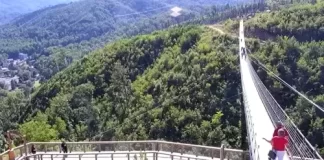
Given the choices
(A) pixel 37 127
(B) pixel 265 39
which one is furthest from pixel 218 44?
(A) pixel 37 127

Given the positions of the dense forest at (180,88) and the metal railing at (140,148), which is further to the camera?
the dense forest at (180,88)

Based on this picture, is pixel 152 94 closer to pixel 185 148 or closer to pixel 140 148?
pixel 140 148

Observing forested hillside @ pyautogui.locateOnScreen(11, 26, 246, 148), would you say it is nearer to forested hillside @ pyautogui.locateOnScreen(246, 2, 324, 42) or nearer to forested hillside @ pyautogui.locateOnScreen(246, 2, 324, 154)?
forested hillside @ pyautogui.locateOnScreen(246, 2, 324, 154)

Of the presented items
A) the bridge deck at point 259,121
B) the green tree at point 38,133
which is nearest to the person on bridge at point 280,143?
the bridge deck at point 259,121

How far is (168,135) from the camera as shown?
52344 millimetres

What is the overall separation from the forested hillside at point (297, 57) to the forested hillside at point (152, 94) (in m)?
4.21

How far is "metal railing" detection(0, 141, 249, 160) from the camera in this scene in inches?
690

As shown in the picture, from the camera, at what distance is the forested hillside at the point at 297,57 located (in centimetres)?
4300

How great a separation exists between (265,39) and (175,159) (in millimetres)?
50188

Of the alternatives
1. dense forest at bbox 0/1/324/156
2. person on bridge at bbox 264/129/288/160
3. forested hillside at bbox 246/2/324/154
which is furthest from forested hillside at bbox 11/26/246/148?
person on bridge at bbox 264/129/288/160

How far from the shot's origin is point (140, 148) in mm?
21703

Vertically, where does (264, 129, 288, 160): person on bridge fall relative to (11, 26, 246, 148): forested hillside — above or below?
above

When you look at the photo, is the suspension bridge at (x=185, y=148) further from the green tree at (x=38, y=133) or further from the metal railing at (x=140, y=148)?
the green tree at (x=38, y=133)

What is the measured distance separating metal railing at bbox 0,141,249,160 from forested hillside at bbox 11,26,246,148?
21425mm
